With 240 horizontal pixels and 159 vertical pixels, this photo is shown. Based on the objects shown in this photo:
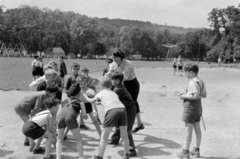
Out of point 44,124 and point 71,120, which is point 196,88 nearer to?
point 71,120

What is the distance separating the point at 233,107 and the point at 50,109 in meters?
8.32

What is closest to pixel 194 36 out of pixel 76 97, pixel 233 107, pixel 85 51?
pixel 85 51

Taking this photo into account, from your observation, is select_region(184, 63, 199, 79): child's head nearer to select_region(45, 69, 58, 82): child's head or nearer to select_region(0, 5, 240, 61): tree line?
select_region(45, 69, 58, 82): child's head

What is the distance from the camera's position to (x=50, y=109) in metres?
5.45

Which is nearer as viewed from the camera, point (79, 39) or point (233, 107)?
point (233, 107)

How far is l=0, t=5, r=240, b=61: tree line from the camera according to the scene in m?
77.1

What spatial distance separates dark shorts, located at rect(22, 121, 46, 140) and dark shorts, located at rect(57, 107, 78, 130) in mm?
493

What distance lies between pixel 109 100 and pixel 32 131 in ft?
5.20

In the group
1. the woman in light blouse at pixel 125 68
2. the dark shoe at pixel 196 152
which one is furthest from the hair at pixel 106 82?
the dark shoe at pixel 196 152

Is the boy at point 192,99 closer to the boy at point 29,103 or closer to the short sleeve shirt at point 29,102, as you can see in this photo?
the boy at point 29,103

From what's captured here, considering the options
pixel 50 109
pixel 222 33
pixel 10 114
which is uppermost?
pixel 222 33

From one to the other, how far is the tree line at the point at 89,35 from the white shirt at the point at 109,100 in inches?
2637

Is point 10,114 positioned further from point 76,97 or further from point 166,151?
point 166,151

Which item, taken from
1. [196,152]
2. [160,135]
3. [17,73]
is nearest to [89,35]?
[17,73]
